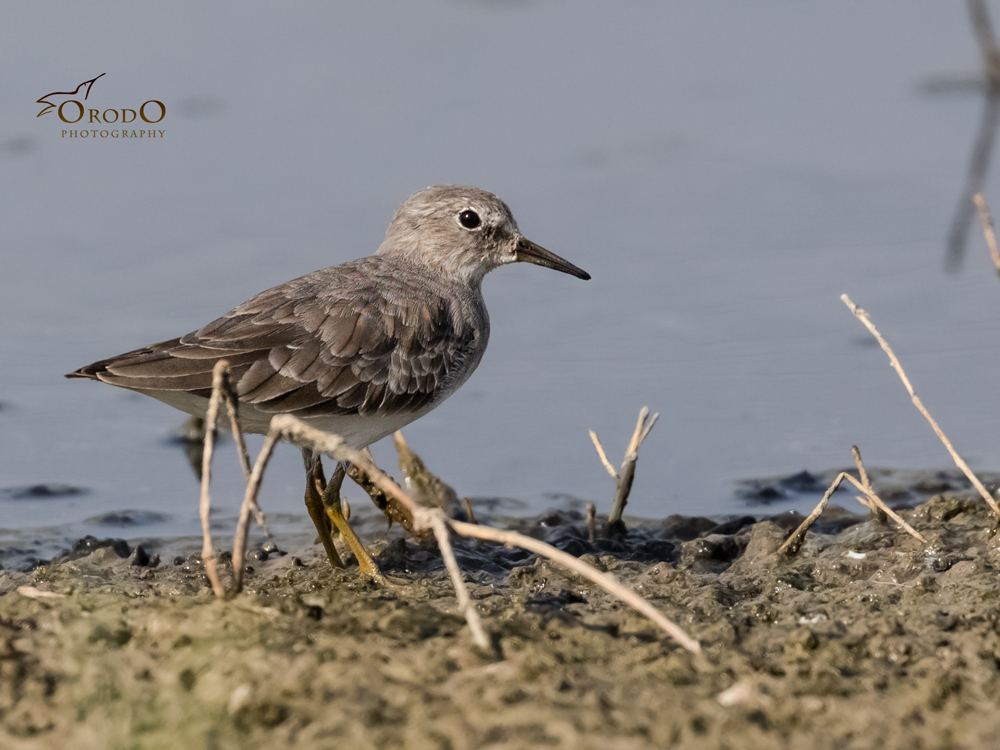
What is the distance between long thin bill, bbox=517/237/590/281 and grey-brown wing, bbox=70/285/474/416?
1130 millimetres

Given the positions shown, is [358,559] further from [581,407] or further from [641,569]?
[581,407]

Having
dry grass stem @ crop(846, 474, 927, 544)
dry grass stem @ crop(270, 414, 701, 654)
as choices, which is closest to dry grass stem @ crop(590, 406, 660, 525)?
dry grass stem @ crop(846, 474, 927, 544)

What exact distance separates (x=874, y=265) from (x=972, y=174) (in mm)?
1877

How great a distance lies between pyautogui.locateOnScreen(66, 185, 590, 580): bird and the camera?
17.6 feet

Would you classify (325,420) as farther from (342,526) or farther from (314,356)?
(342,526)

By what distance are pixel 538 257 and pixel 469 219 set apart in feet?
1.75

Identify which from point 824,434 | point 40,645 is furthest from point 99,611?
point 824,434

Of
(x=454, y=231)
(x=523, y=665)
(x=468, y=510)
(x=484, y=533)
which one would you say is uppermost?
(x=454, y=231)

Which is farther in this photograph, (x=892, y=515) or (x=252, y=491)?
(x=892, y=515)

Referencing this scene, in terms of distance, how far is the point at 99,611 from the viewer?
13.8 ft

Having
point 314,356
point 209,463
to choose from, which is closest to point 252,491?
point 209,463

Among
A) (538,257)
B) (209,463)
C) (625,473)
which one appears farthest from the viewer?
(538,257)

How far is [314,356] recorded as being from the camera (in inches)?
220

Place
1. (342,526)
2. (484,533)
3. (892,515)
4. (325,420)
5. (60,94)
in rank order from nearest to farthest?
(484,533) < (892,515) < (325,420) < (342,526) < (60,94)
